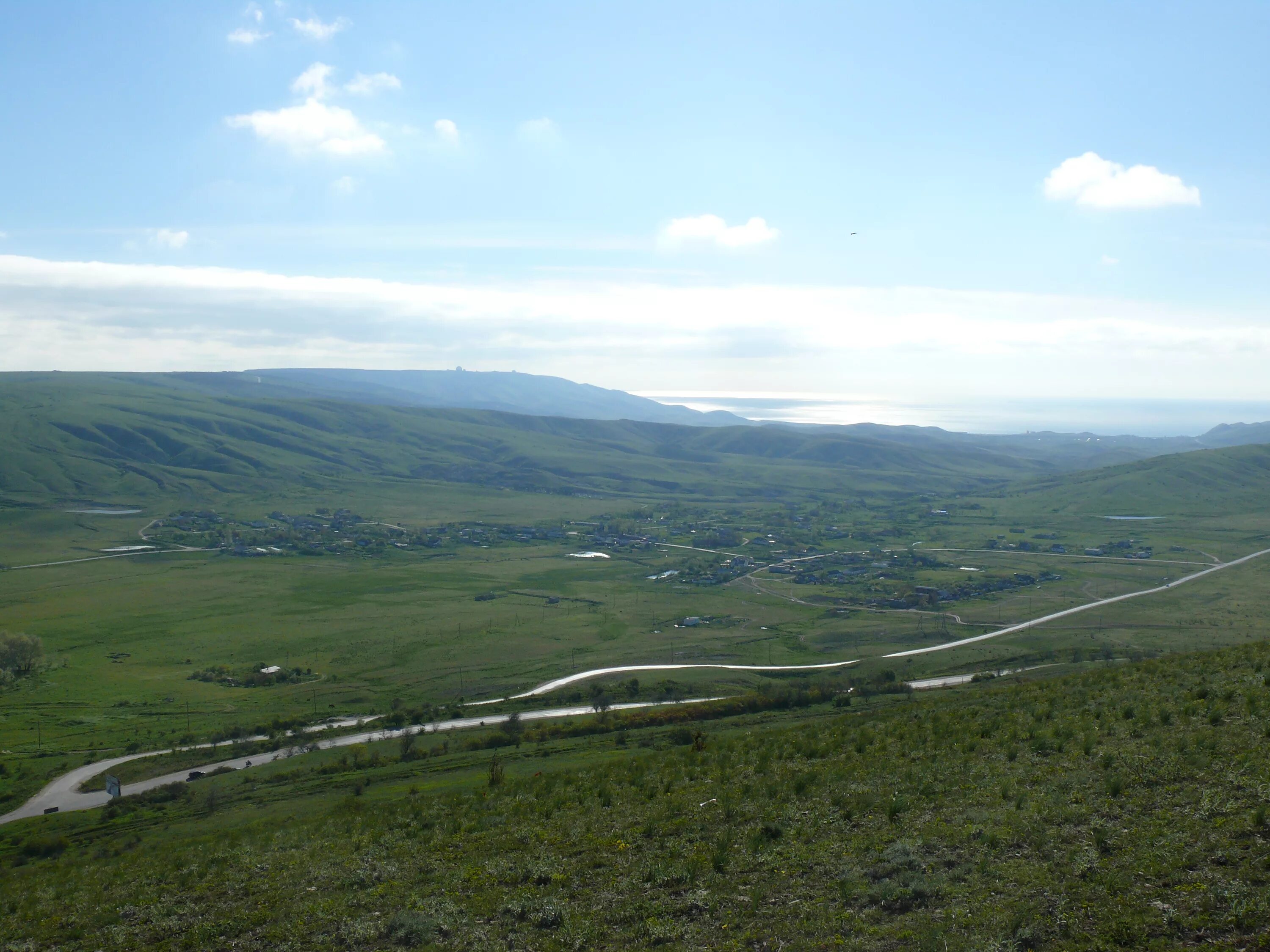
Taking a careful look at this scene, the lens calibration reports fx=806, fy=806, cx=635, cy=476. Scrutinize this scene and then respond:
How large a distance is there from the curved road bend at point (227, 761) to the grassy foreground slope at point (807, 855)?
21180mm

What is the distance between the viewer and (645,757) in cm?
2872

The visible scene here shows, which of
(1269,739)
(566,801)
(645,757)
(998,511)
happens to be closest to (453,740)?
(645,757)

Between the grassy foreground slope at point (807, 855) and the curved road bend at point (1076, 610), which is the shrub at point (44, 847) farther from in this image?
the curved road bend at point (1076, 610)

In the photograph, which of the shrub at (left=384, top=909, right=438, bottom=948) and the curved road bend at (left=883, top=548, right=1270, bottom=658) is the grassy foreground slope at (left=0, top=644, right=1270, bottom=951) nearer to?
the shrub at (left=384, top=909, right=438, bottom=948)

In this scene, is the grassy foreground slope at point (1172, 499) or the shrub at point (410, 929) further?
the grassy foreground slope at point (1172, 499)

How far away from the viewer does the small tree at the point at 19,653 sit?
7319 cm

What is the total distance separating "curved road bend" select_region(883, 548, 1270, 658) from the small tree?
78640 millimetres

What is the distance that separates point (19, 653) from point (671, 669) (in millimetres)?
59904

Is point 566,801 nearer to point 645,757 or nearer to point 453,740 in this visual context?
point 645,757

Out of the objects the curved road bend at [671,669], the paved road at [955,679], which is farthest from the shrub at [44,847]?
the paved road at [955,679]

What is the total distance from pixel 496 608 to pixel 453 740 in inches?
2110

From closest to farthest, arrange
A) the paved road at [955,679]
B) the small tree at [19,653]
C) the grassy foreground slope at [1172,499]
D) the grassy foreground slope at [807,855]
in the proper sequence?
the grassy foreground slope at [807,855]
the paved road at [955,679]
the small tree at [19,653]
the grassy foreground slope at [1172,499]

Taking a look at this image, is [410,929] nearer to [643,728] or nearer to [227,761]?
[643,728]

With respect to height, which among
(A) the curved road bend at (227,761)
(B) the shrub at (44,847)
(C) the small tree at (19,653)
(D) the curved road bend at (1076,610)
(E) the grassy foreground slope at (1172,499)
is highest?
(E) the grassy foreground slope at (1172,499)
